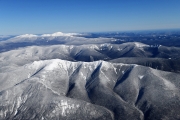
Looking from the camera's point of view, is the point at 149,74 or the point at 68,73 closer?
the point at 149,74

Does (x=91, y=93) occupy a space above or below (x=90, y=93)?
above

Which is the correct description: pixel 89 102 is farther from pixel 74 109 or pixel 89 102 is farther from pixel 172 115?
pixel 172 115

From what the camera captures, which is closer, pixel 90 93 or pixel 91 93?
pixel 91 93

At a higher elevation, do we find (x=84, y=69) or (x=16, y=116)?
(x=84, y=69)

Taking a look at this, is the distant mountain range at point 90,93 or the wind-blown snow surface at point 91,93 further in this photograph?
the wind-blown snow surface at point 91,93

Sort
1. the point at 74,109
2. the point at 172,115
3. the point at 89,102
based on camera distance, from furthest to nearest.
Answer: the point at 89,102 → the point at 74,109 → the point at 172,115

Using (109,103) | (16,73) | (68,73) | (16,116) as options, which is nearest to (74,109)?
(109,103)

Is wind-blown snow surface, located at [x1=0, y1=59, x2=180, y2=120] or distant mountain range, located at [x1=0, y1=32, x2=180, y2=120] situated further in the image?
wind-blown snow surface, located at [x1=0, y1=59, x2=180, y2=120]

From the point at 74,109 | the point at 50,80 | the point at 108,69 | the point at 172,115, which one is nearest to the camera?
the point at 172,115
